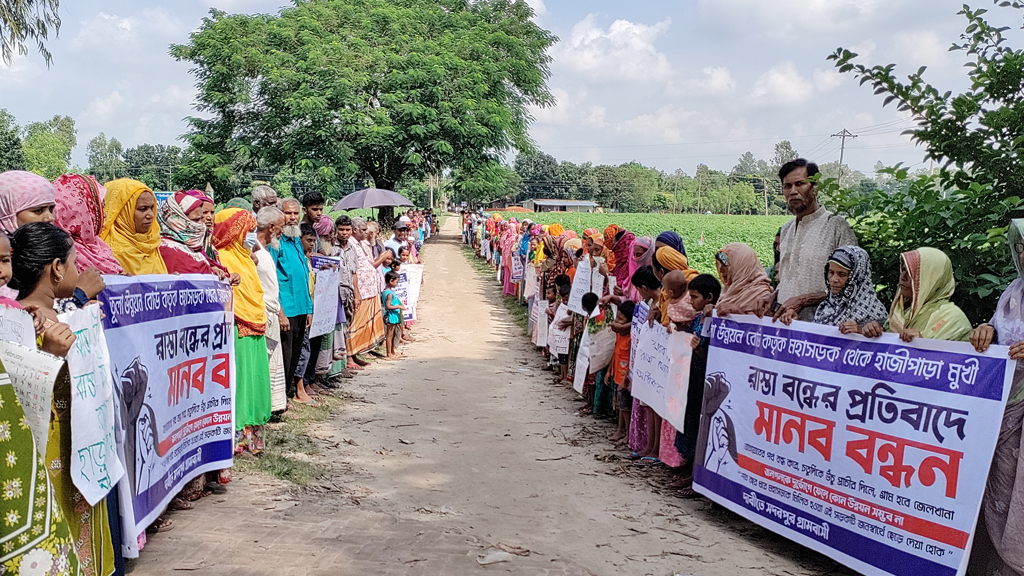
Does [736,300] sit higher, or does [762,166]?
[762,166]

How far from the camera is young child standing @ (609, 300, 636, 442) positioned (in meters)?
6.59

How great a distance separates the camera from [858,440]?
153 inches

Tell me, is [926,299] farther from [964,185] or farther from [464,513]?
[464,513]

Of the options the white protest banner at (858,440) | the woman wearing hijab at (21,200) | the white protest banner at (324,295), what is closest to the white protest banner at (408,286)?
the white protest banner at (324,295)

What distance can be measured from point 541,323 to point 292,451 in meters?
5.57

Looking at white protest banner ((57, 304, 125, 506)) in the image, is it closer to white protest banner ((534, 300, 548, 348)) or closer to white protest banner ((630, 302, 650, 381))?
white protest banner ((630, 302, 650, 381))

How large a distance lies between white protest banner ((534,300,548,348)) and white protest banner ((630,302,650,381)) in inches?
153

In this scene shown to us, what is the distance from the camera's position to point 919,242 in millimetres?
4820

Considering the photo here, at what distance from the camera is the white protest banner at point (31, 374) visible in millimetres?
2455

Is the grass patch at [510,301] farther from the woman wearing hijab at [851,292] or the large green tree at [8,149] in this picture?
the large green tree at [8,149]

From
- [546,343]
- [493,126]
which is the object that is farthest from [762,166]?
[546,343]

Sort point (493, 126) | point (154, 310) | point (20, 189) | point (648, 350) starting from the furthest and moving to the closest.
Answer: point (493, 126)
point (648, 350)
point (154, 310)
point (20, 189)

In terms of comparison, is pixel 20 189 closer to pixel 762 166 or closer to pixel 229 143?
pixel 229 143

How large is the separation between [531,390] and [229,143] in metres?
29.9
